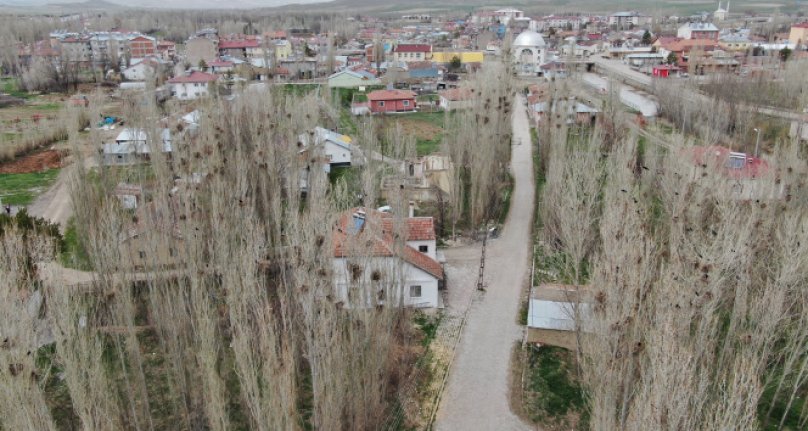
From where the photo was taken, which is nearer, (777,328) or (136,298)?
(777,328)

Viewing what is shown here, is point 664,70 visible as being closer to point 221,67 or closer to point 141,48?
point 221,67

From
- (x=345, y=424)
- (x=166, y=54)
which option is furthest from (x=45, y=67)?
(x=345, y=424)

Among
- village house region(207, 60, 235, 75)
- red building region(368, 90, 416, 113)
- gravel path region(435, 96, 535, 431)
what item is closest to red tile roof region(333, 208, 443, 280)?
gravel path region(435, 96, 535, 431)

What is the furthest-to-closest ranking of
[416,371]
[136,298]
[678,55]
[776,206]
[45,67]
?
1. [678,55]
2. [45,67]
3. [776,206]
4. [136,298]
5. [416,371]

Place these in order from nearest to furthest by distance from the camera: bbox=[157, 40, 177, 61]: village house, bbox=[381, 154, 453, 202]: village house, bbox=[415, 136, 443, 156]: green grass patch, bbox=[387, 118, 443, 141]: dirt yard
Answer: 1. bbox=[381, 154, 453, 202]: village house
2. bbox=[415, 136, 443, 156]: green grass patch
3. bbox=[387, 118, 443, 141]: dirt yard
4. bbox=[157, 40, 177, 61]: village house

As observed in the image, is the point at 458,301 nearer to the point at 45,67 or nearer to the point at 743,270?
the point at 743,270

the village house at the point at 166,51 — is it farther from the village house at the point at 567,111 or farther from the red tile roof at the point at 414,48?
the village house at the point at 567,111

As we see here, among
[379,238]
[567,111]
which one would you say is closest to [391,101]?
[567,111]

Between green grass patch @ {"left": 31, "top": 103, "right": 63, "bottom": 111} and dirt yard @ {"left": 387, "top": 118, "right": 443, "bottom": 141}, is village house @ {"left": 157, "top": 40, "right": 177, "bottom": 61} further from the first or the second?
dirt yard @ {"left": 387, "top": 118, "right": 443, "bottom": 141}
